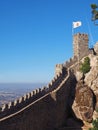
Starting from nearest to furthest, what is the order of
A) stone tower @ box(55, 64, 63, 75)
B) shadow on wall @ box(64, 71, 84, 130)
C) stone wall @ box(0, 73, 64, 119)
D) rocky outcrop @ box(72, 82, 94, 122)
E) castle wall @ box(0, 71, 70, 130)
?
castle wall @ box(0, 71, 70, 130)
stone wall @ box(0, 73, 64, 119)
shadow on wall @ box(64, 71, 84, 130)
rocky outcrop @ box(72, 82, 94, 122)
stone tower @ box(55, 64, 63, 75)

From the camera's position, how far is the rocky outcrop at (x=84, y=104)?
43062 millimetres

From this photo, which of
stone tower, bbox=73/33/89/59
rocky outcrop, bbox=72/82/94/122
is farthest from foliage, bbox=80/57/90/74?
rocky outcrop, bbox=72/82/94/122

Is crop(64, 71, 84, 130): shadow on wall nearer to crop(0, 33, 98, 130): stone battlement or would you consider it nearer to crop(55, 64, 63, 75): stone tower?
crop(0, 33, 98, 130): stone battlement

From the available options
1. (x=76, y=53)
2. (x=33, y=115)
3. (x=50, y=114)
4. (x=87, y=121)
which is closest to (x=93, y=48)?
(x=76, y=53)

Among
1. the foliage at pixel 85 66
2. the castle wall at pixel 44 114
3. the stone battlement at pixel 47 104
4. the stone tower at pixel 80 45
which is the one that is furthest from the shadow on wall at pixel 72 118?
the stone tower at pixel 80 45

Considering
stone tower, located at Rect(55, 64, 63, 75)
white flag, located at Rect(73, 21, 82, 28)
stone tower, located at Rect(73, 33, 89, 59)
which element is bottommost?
stone tower, located at Rect(55, 64, 63, 75)

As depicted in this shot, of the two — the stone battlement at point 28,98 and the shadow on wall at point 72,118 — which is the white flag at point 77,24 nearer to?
the stone battlement at point 28,98

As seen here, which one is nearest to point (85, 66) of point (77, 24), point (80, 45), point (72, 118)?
point (80, 45)

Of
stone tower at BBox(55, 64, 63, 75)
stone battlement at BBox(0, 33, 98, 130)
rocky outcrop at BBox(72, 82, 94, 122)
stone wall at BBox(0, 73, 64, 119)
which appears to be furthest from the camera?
stone tower at BBox(55, 64, 63, 75)

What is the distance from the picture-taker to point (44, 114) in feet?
121

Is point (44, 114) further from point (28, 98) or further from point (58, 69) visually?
point (58, 69)

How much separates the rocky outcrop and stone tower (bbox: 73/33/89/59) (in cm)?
1116

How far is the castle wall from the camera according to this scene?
2864cm

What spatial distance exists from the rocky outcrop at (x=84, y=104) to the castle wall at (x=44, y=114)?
136 cm
